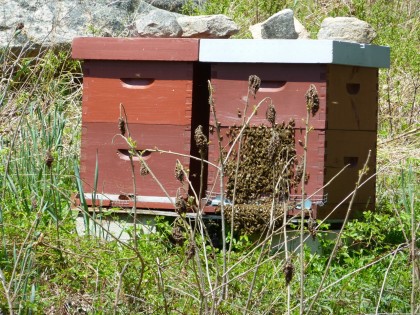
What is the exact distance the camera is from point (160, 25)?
15.3 feet

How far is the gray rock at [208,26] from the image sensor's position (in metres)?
4.72

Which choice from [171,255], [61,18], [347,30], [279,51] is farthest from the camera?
[61,18]

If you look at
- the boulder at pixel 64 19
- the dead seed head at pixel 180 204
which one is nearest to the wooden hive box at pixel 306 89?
the dead seed head at pixel 180 204

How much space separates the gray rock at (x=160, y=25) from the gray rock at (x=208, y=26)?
85 mm

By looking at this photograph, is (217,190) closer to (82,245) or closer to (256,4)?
(82,245)

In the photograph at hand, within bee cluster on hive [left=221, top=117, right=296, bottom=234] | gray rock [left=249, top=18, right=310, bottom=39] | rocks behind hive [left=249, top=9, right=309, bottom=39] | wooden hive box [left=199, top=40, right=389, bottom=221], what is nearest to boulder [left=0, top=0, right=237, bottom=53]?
gray rock [left=249, top=18, right=310, bottom=39]

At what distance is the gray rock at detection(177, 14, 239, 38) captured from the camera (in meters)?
4.72

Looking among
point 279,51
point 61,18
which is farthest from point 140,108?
point 61,18

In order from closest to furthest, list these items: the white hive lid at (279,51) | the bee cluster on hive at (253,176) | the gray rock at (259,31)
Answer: the white hive lid at (279,51) < the bee cluster on hive at (253,176) < the gray rock at (259,31)

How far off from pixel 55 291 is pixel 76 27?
4972 millimetres

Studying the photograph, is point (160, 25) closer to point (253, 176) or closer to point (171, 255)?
point (253, 176)

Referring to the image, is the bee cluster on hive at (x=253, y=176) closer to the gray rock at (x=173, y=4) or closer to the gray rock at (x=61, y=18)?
the gray rock at (x=61, y=18)

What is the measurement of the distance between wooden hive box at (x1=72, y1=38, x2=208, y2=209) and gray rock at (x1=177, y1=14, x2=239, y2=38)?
221 millimetres

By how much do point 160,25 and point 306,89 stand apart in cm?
86
